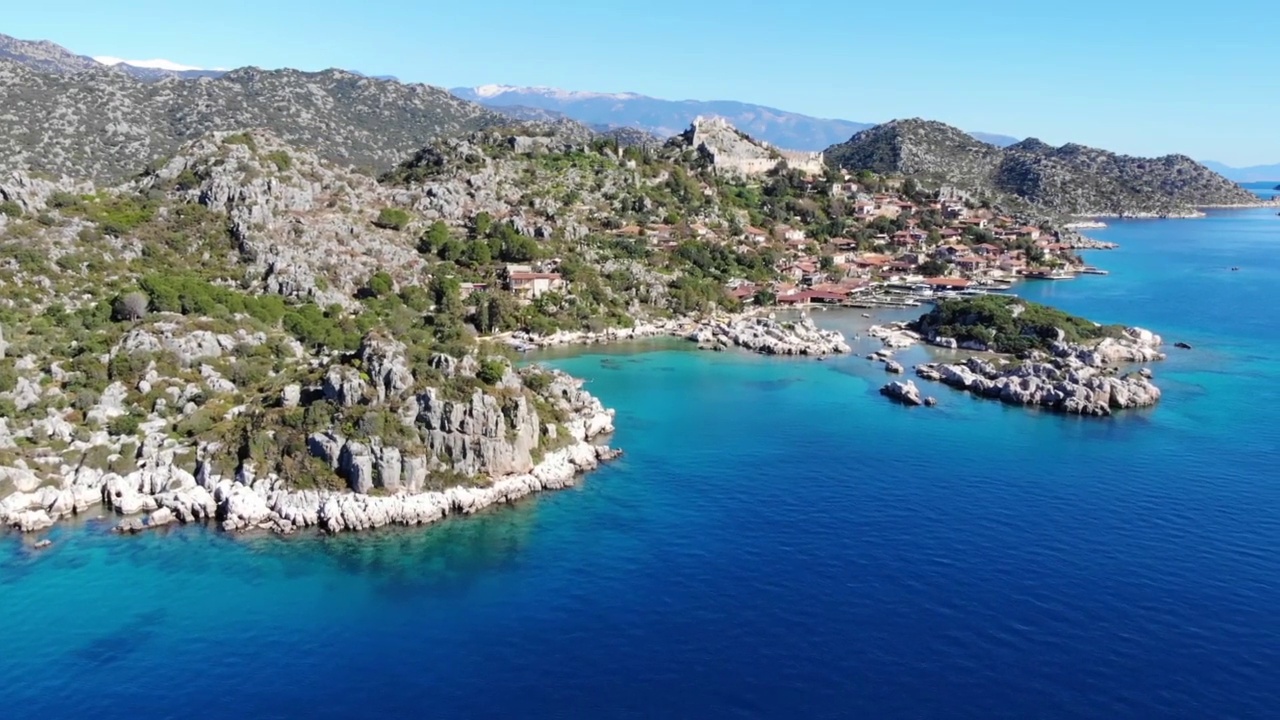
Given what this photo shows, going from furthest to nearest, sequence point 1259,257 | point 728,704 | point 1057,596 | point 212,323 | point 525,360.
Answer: point 1259,257, point 525,360, point 212,323, point 1057,596, point 728,704

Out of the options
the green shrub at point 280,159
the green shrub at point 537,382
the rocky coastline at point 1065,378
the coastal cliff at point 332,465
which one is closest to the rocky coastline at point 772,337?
the rocky coastline at point 1065,378

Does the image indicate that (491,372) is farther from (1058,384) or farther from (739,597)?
(1058,384)

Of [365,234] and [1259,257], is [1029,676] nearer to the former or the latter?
[365,234]

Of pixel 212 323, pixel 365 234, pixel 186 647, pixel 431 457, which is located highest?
pixel 365 234

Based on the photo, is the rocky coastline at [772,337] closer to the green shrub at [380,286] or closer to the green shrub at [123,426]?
the green shrub at [380,286]

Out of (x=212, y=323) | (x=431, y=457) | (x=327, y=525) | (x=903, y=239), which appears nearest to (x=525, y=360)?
(x=212, y=323)

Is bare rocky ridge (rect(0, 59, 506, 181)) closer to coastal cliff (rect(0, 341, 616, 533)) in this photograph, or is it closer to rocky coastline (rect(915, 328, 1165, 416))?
coastal cliff (rect(0, 341, 616, 533))

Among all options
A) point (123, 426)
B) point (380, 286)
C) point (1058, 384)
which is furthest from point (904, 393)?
point (123, 426)

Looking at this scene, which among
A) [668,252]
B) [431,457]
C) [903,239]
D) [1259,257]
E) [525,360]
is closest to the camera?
[431,457]
